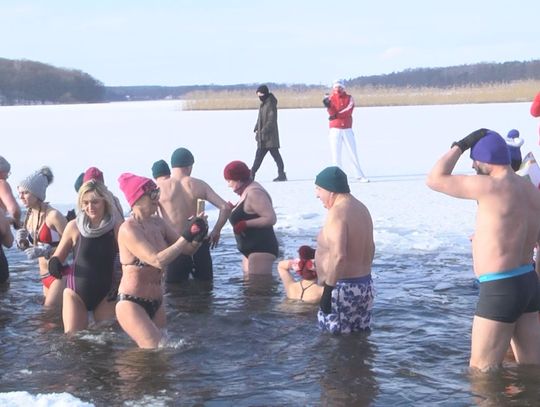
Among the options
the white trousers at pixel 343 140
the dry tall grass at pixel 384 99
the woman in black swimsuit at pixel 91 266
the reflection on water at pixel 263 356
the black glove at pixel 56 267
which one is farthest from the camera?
the dry tall grass at pixel 384 99

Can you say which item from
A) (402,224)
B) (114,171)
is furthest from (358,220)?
(114,171)

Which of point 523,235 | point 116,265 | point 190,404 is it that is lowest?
point 190,404

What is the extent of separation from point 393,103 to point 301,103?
5.08m

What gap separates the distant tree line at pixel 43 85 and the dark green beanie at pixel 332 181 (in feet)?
268

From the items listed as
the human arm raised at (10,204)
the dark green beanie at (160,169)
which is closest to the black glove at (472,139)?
the dark green beanie at (160,169)

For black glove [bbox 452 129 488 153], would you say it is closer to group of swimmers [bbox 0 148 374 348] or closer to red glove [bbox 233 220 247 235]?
group of swimmers [bbox 0 148 374 348]

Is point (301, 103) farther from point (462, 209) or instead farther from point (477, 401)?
point (477, 401)

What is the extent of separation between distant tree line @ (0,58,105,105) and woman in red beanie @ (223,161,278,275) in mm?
79344

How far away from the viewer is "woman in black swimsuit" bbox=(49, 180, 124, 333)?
629cm

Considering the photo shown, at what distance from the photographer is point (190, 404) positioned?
508 centimetres

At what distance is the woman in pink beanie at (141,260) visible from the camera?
574cm

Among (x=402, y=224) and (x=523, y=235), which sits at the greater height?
(x=523, y=235)

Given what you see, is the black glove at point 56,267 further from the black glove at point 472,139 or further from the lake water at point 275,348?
the black glove at point 472,139

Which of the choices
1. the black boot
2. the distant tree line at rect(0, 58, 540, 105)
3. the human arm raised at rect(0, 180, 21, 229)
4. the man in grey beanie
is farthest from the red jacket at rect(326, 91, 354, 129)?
the distant tree line at rect(0, 58, 540, 105)
